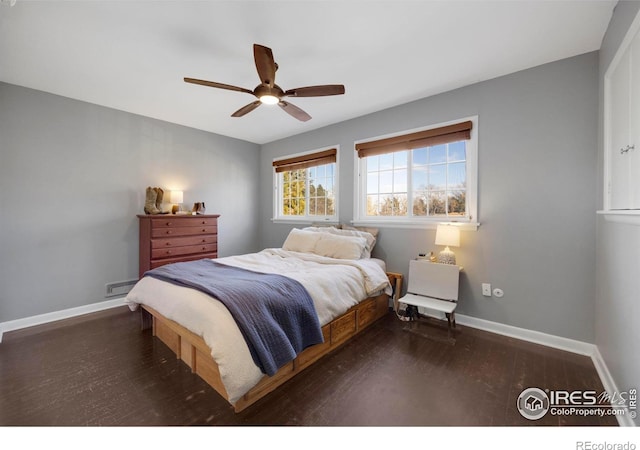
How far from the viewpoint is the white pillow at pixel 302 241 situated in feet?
11.3

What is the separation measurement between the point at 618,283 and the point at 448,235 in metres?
1.22

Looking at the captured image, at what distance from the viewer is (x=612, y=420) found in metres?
1.53

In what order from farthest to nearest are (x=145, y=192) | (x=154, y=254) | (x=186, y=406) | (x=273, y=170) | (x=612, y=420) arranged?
(x=273, y=170), (x=145, y=192), (x=154, y=254), (x=186, y=406), (x=612, y=420)

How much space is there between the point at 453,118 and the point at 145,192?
4.17m

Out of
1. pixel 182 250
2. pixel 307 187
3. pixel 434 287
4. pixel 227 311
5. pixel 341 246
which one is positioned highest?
pixel 307 187

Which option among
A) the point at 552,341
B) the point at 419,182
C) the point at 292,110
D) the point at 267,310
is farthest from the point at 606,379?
the point at 292,110

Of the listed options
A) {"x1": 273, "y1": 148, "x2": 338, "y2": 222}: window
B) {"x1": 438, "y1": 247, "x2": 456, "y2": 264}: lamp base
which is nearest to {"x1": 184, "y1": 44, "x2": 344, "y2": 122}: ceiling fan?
{"x1": 273, "y1": 148, "x2": 338, "y2": 222}: window

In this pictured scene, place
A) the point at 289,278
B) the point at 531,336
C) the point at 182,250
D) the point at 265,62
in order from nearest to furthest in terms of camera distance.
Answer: the point at 265,62
the point at 289,278
the point at 531,336
the point at 182,250

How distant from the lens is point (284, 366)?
1.87m

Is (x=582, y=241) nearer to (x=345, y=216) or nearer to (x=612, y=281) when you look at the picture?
(x=612, y=281)

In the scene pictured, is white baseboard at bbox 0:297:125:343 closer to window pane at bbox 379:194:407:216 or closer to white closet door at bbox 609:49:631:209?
window pane at bbox 379:194:407:216

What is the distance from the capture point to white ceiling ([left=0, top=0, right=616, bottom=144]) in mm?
1781

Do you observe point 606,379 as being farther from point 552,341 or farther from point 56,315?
point 56,315

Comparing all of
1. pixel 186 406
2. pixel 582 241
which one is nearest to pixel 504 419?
pixel 582 241
